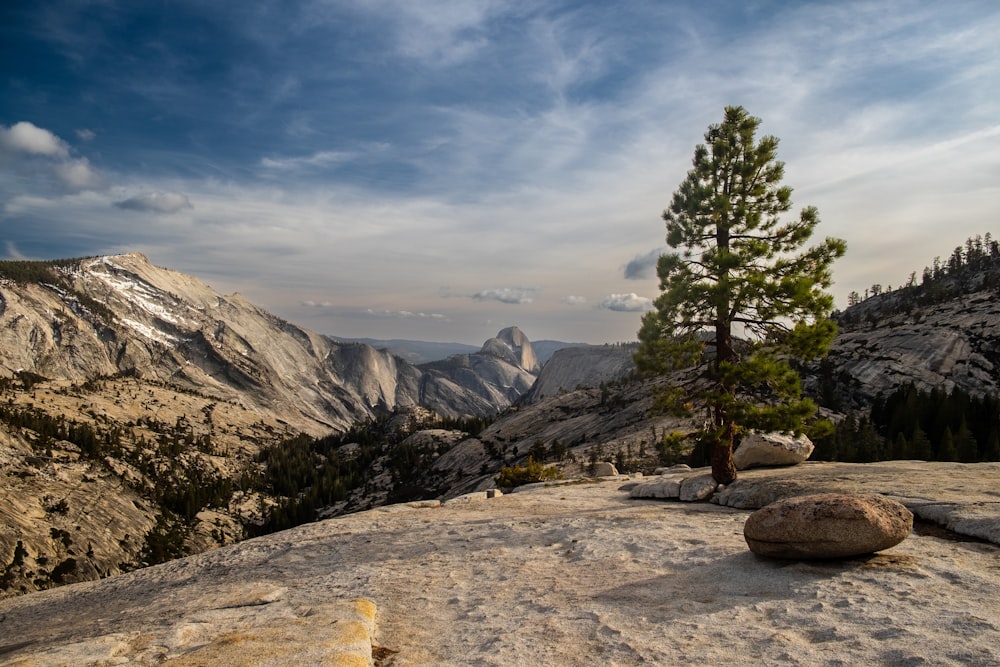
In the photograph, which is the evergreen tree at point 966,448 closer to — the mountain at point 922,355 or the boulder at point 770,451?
the mountain at point 922,355

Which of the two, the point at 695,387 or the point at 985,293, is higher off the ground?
the point at 985,293

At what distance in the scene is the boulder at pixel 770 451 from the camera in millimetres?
29438

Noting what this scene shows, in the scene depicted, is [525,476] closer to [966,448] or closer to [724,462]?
[724,462]

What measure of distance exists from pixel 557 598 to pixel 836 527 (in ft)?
22.2

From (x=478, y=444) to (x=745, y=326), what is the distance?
166074 mm

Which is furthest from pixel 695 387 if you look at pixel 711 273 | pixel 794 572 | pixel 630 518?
pixel 794 572

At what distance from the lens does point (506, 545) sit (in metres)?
16.8

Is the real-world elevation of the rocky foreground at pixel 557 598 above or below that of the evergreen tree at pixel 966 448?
above

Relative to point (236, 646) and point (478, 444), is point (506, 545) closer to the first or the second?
point (236, 646)

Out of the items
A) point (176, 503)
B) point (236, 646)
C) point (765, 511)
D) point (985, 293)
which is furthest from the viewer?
point (176, 503)

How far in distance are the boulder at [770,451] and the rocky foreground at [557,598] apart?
8.74 meters

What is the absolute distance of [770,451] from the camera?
96.7ft

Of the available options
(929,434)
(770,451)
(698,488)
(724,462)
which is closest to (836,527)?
(698,488)

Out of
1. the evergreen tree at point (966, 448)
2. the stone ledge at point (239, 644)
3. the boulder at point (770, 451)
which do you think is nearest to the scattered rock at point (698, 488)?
the boulder at point (770, 451)
